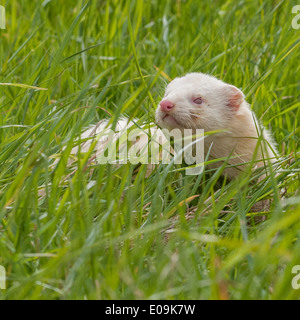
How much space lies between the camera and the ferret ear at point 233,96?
3957mm

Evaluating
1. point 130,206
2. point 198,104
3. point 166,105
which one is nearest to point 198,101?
point 198,104

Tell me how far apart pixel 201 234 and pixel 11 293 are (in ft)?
2.70

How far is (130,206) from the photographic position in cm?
284

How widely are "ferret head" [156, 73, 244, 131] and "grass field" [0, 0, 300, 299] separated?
5.7 inches

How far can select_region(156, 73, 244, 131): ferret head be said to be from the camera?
3.72m

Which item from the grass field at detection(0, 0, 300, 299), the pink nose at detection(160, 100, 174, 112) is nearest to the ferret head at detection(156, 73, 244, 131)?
the pink nose at detection(160, 100, 174, 112)

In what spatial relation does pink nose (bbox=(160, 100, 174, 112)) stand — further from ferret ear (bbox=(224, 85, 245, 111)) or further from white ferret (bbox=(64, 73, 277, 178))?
ferret ear (bbox=(224, 85, 245, 111))

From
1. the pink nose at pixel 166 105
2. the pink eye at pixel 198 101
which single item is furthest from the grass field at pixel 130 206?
the pink eye at pixel 198 101

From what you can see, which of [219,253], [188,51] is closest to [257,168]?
[219,253]
